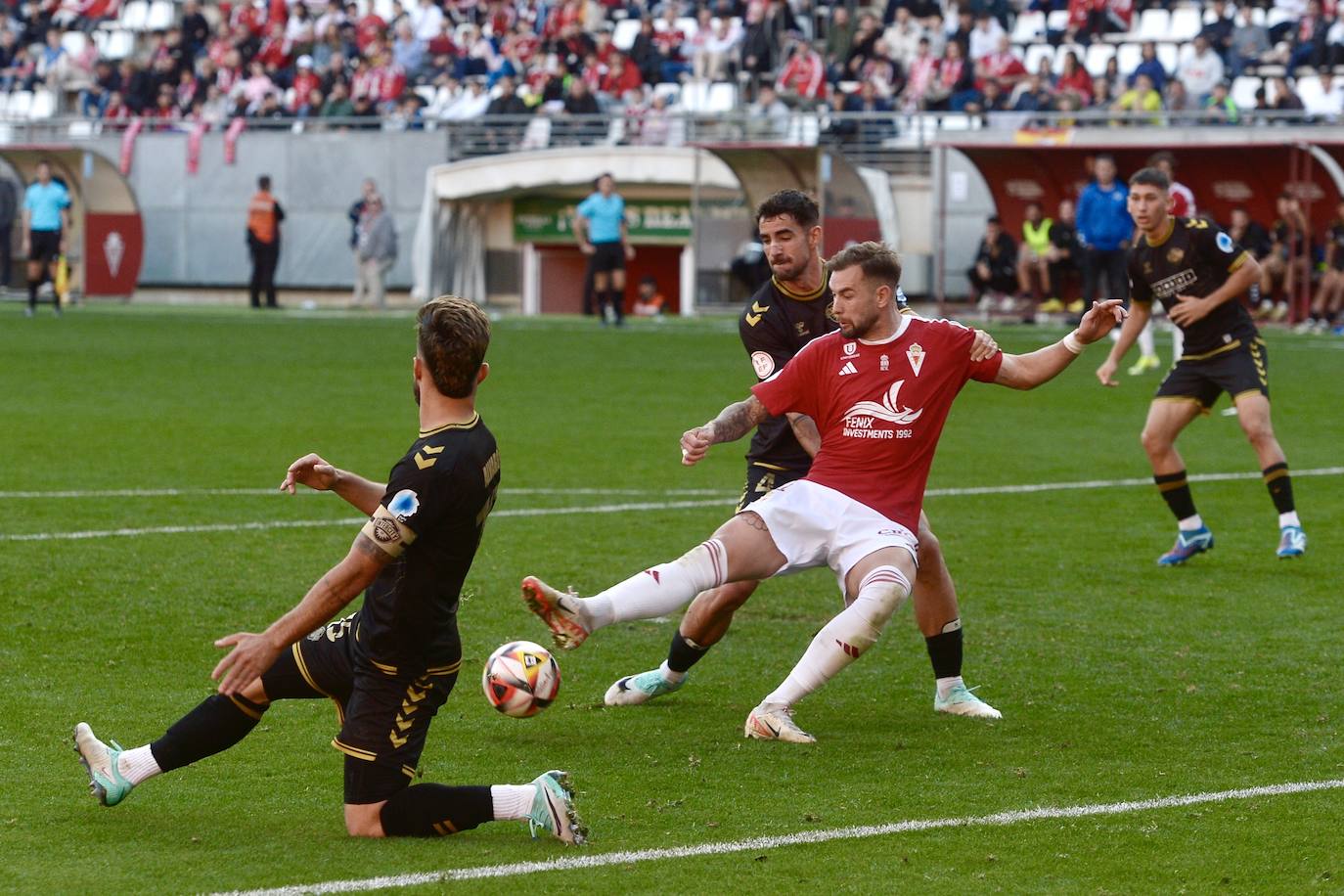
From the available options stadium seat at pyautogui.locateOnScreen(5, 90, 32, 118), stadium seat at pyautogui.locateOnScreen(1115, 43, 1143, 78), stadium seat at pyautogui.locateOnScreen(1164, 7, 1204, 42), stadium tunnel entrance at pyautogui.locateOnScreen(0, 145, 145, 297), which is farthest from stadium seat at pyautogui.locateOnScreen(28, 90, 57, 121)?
stadium seat at pyautogui.locateOnScreen(1164, 7, 1204, 42)

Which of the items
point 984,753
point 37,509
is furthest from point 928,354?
point 37,509

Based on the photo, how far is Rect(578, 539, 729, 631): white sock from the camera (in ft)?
20.1

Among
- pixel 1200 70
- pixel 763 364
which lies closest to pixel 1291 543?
pixel 763 364

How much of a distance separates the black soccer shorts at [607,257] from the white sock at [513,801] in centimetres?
2519

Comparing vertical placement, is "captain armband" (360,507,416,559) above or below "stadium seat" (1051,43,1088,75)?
below

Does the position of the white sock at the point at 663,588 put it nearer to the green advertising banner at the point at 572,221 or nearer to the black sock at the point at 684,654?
the black sock at the point at 684,654

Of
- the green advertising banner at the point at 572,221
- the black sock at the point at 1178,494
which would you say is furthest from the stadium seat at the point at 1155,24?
the black sock at the point at 1178,494

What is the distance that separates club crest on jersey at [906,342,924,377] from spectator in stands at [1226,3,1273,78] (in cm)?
2710

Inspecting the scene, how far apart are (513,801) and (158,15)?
43.2 metres

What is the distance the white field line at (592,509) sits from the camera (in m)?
10.6

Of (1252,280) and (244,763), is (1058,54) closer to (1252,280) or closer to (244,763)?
(1252,280)

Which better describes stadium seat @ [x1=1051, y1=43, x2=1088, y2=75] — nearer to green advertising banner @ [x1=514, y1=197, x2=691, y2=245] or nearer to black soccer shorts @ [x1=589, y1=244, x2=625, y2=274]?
green advertising banner @ [x1=514, y1=197, x2=691, y2=245]

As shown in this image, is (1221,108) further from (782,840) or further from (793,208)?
(782,840)

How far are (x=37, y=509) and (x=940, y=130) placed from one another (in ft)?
75.4
